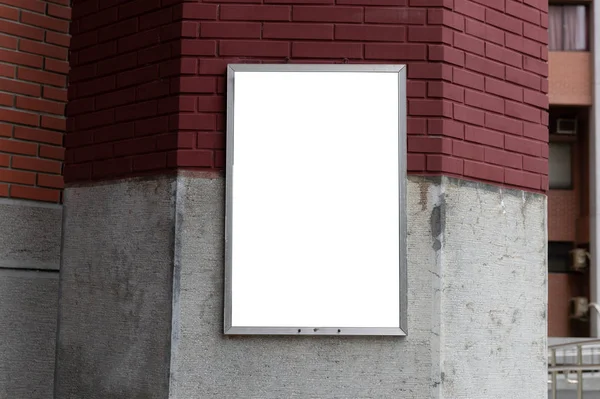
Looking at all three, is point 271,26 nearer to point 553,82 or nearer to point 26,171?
point 26,171

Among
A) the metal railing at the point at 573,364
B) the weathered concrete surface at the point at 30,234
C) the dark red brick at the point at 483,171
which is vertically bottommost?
the metal railing at the point at 573,364

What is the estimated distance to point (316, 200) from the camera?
5035 mm

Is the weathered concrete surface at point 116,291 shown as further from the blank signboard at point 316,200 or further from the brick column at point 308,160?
the blank signboard at point 316,200

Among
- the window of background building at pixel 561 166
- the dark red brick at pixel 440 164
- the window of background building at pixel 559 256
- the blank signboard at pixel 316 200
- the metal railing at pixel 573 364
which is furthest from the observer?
the window of background building at pixel 561 166

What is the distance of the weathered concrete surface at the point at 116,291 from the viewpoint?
5137mm

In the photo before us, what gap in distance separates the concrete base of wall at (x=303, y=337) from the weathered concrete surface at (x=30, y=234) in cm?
35

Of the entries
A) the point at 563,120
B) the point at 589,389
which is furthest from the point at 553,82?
the point at 589,389

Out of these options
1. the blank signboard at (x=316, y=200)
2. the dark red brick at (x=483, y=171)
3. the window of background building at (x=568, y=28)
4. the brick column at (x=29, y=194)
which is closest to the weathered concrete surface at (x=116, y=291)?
the brick column at (x=29, y=194)

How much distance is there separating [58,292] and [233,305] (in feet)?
4.22

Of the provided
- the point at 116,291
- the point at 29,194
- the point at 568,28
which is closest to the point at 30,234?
the point at 29,194

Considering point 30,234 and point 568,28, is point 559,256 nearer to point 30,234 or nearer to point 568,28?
point 568,28

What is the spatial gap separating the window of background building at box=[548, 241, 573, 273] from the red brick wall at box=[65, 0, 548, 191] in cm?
1761

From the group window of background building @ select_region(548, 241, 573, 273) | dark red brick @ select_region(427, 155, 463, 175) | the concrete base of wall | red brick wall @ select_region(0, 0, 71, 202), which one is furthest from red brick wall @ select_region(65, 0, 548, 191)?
window of background building @ select_region(548, 241, 573, 273)

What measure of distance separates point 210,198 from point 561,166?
1889 cm
